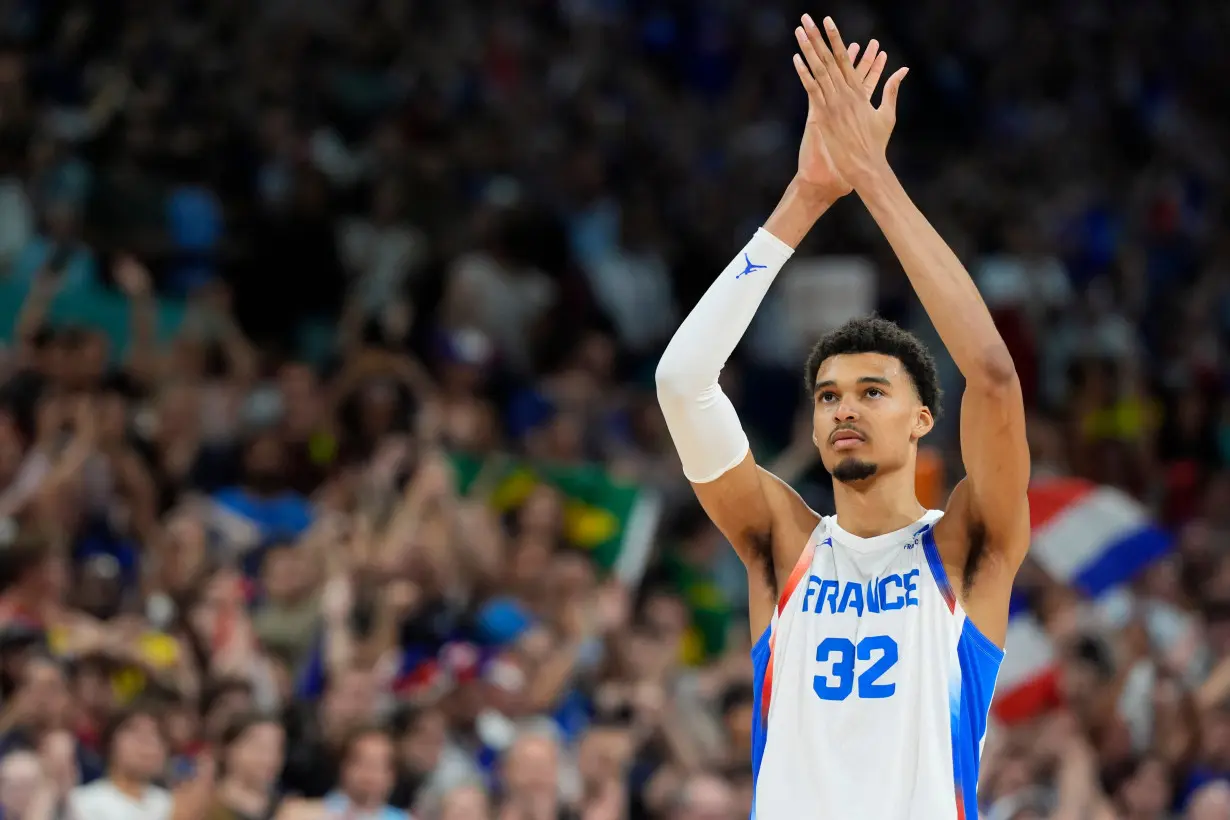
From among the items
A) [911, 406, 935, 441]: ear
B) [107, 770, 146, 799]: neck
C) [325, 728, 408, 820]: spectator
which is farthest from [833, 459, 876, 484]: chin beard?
[107, 770, 146, 799]: neck

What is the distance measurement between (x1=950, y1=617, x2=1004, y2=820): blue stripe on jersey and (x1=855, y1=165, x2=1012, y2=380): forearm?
0.67 metres

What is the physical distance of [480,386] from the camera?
43.1 ft

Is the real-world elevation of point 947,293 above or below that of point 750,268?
below

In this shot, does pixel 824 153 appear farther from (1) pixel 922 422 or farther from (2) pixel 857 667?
(2) pixel 857 667

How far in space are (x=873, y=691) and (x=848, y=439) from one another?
2.14 ft

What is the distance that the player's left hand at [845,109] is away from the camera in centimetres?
487

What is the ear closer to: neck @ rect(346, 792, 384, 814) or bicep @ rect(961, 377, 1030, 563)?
bicep @ rect(961, 377, 1030, 563)

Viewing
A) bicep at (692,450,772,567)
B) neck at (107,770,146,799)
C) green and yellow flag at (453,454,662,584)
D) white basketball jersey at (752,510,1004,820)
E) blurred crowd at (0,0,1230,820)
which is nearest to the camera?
white basketball jersey at (752,510,1004,820)

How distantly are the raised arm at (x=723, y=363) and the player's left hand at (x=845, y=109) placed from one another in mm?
37

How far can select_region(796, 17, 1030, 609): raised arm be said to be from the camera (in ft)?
15.5

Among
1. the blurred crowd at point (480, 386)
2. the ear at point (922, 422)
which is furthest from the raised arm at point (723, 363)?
the blurred crowd at point (480, 386)

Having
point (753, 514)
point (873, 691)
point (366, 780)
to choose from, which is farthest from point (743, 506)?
point (366, 780)

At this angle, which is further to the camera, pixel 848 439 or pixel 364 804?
Answer: pixel 364 804

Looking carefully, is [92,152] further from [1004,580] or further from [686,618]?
[1004,580]
